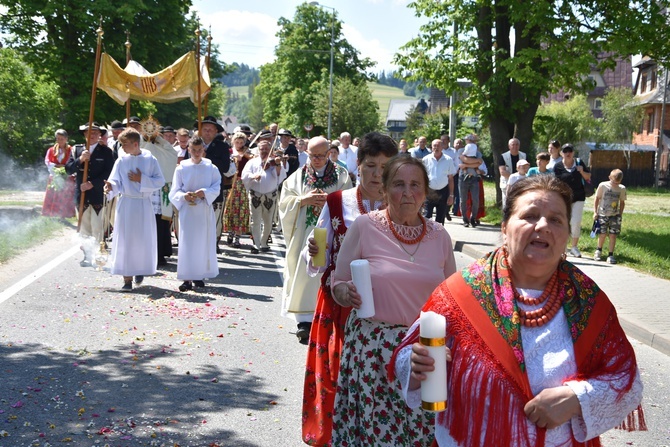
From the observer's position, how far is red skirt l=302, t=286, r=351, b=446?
4.61 m

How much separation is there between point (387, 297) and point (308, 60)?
7284 centimetres

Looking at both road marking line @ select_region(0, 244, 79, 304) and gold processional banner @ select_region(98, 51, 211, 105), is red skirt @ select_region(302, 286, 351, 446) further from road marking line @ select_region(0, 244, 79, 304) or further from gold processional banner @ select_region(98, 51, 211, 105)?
gold processional banner @ select_region(98, 51, 211, 105)

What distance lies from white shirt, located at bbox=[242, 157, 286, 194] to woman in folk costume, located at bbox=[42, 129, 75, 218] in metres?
4.86

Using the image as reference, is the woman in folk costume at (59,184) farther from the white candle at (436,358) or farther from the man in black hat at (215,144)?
the white candle at (436,358)

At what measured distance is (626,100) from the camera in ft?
212

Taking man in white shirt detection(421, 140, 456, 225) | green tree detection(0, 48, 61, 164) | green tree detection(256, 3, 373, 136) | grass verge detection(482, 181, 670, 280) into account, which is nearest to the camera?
grass verge detection(482, 181, 670, 280)

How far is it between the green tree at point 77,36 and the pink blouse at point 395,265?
3245cm

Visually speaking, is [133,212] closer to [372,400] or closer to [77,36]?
[372,400]

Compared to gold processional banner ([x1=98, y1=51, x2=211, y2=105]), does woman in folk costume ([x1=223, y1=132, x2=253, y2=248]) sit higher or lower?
lower

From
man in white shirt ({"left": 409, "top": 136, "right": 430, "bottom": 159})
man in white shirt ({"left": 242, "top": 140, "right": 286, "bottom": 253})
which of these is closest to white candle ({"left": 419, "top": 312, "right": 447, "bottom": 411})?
man in white shirt ({"left": 242, "top": 140, "right": 286, "bottom": 253})

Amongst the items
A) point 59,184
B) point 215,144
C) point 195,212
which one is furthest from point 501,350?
point 59,184

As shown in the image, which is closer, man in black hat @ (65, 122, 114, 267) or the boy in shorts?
man in black hat @ (65, 122, 114, 267)

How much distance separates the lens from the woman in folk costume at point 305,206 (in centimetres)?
729

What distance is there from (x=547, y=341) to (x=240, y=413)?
3.59m
